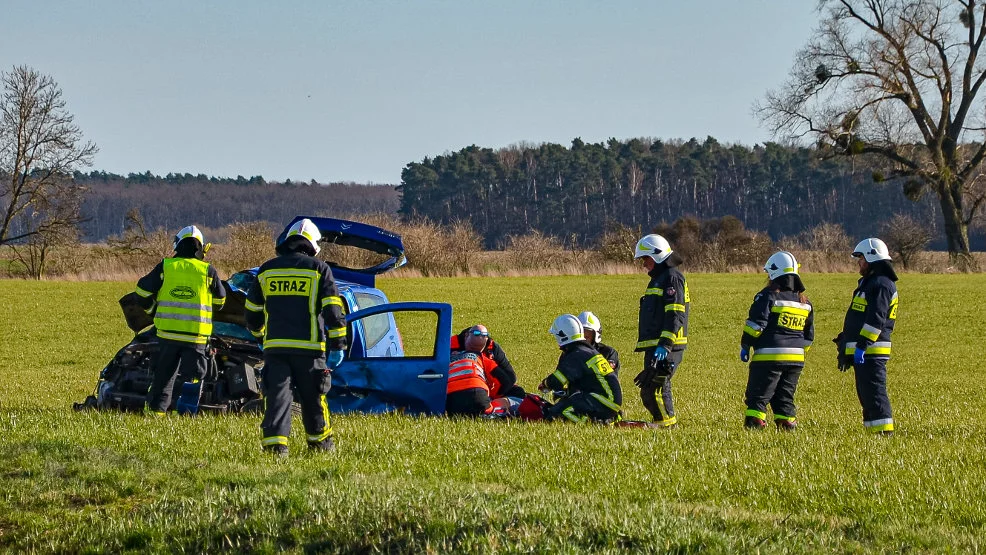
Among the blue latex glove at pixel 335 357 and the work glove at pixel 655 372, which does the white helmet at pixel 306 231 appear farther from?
the work glove at pixel 655 372

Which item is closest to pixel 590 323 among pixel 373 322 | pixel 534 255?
pixel 373 322

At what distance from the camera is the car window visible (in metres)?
11.6

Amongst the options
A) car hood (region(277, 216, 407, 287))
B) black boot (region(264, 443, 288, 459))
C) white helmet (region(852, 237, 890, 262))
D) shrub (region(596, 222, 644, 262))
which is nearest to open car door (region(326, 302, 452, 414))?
car hood (region(277, 216, 407, 287))

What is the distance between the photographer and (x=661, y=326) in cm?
1123

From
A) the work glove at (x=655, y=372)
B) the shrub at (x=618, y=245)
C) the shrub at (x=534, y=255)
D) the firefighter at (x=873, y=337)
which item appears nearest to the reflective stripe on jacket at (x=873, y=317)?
the firefighter at (x=873, y=337)

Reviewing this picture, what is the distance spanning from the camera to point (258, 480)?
7.01m

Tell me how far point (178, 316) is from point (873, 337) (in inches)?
290

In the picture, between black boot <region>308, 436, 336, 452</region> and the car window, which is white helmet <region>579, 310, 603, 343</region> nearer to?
the car window

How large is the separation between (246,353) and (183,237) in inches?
59.6

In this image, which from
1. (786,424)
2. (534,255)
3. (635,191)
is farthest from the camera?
(635,191)

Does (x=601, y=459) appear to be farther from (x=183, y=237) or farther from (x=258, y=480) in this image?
(x=183, y=237)

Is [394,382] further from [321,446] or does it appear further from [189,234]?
[189,234]

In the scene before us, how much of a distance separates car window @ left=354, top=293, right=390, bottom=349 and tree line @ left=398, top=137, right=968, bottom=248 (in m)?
97.5

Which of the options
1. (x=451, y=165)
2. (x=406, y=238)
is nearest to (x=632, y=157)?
(x=451, y=165)
